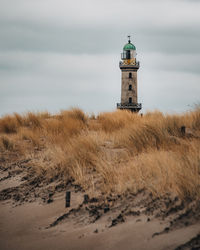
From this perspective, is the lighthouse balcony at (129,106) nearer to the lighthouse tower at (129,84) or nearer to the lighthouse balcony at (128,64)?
the lighthouse tower at (129,84)

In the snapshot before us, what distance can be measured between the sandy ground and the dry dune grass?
0.19m

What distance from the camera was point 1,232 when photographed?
3.82 meters

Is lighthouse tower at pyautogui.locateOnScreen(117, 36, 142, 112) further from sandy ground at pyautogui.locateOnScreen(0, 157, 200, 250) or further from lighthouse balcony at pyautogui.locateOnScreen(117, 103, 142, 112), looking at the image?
sandy ground at pyautogui.locateOnScreen(0, 157, 200, 250)

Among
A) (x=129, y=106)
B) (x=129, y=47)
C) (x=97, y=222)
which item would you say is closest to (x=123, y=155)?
(x=97, y=222)

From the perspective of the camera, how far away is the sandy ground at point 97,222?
9.27 ft

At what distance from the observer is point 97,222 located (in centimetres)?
354

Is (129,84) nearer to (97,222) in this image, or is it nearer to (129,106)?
(129,106)

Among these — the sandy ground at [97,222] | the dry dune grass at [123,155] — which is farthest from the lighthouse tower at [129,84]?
the sandy ground at [97,222]

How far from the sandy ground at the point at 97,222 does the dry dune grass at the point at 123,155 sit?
0.61 feet

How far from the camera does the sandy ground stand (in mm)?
2824

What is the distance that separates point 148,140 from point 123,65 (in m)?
29.1

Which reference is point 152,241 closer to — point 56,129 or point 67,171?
point 67,171

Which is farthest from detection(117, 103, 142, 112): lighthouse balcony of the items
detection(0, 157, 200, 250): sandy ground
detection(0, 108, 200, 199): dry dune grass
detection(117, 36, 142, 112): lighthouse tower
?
detection(0, 157, 200, 250): sandy ground

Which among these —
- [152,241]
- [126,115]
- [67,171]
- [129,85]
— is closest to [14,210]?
[67,171]
